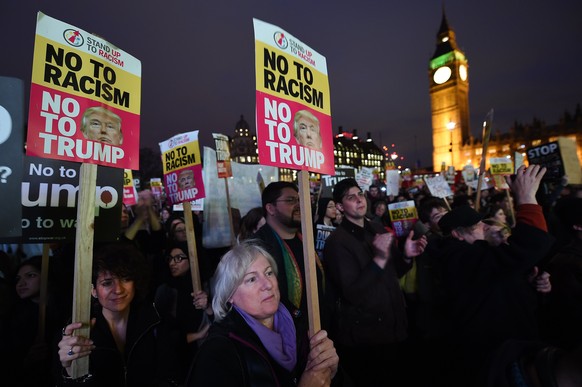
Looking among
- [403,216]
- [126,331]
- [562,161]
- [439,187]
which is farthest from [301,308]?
[439,187]

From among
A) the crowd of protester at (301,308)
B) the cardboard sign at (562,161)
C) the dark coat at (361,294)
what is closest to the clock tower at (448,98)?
the cardboard sign at (562,161)

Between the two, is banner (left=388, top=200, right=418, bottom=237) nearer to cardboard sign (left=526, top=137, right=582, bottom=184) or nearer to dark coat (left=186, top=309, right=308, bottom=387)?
cardboard sign (left=526, top=137, right=582, bottom=184)

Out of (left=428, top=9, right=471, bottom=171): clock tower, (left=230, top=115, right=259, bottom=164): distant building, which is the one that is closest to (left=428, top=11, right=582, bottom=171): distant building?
(left=428, top=9, right=471, bottom=171): clock tower

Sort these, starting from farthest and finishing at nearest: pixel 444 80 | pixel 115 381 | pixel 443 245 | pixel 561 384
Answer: pixel 444 80
pixel 443 245
pixel 115 381
pixel 561 384

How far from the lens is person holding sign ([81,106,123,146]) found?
7.06 feet

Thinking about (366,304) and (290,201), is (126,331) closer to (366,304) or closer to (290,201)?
(290,201)

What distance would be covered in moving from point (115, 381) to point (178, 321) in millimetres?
1195

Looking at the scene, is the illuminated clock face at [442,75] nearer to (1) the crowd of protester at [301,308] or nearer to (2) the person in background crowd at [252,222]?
(1) the crowd of protester at [301,308]

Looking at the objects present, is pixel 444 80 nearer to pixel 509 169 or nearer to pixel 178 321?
pixel 509 169

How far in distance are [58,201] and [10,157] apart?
0.63 metres

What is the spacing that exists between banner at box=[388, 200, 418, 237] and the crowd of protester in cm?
212

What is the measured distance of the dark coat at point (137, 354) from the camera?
2.00 meters

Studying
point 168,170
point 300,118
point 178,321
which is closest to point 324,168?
point 300,118

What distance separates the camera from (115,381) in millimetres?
2016
